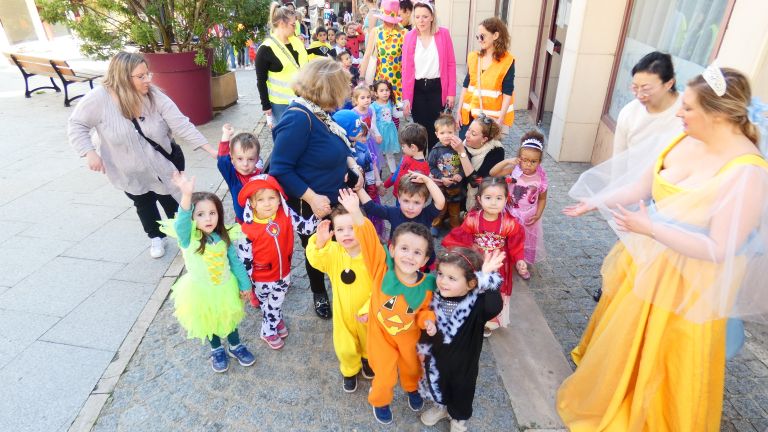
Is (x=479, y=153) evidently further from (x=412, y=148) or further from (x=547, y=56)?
(x=547, y=56)

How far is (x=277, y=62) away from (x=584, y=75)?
3923mm

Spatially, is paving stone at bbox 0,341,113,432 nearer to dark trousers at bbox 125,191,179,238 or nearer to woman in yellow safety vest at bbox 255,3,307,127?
dark trousers at bbox 125,191,179,238

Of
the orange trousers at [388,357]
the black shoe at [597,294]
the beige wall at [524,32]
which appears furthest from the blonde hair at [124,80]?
the beige wall at [524,32]

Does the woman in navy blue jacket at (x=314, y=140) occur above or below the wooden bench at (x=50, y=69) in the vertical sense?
above

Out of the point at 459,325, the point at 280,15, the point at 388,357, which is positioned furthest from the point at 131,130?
the point at 459,325

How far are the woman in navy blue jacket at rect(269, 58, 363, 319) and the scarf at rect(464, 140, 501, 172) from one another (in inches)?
62.0

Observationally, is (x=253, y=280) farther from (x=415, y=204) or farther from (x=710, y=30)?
(x=710, y=30)

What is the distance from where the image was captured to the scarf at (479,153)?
4.25m

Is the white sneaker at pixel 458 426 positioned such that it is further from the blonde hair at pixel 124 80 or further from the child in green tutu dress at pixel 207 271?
the blonde hair at pixel 124 80

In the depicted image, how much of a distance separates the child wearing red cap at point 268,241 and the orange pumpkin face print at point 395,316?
998 millimetres

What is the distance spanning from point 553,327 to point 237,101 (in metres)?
8.40

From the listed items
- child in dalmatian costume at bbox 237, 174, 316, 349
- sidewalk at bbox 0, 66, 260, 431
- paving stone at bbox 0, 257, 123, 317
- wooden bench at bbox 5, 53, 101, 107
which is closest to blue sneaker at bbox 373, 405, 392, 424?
child in dalmatian costume at bbox 237, 174, 316, 349

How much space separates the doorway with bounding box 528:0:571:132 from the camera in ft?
24.4

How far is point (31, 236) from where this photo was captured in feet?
15.4
